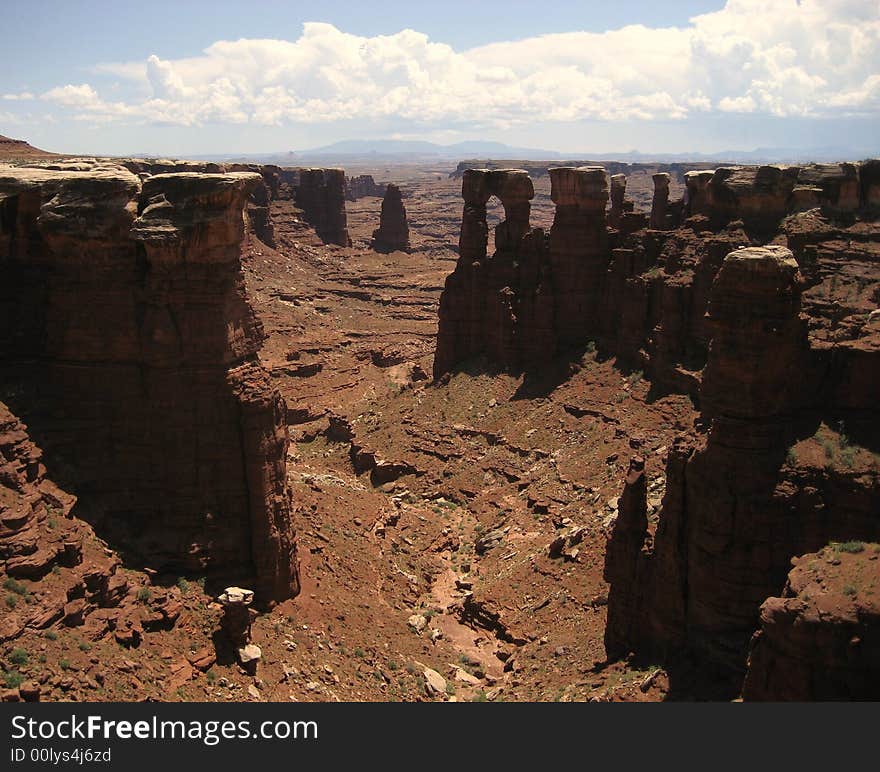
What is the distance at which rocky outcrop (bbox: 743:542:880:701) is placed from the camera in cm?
1797

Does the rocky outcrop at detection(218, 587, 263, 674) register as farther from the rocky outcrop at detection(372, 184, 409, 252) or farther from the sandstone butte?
the rocky outcrop at detection(372, 184, 409, 252)

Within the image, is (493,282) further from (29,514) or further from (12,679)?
(12,679)

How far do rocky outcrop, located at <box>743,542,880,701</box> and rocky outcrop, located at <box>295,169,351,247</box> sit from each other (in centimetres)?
10571

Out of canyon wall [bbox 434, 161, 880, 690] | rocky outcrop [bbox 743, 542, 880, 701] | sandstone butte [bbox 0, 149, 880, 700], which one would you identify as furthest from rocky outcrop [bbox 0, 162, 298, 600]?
rocky outcrop [bbox 743, 542, 880, 701]

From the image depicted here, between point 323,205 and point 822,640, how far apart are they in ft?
360

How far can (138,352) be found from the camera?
27.8 meters

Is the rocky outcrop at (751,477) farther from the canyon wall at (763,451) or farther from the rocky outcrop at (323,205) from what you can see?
the rocky outcrop at (323,205)

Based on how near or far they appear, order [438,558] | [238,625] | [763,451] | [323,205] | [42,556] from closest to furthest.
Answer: [42,556]
[763,451]
[238,625]
[438,558]
[323,205]

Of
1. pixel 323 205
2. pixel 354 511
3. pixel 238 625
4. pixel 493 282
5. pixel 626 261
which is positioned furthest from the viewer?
pixel 323 205

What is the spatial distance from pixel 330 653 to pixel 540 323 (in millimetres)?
29385

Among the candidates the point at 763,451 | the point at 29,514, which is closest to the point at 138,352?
the point at 29,514

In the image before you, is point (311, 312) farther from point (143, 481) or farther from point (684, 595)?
point (684, 595)

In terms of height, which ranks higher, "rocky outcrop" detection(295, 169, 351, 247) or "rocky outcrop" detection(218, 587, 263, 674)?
"rocky outcrop" detection(295, 169, 351, 247)

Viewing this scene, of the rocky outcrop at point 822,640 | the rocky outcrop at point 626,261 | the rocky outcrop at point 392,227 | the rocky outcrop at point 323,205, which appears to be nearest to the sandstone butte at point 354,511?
the rocky outcrop at point 822,640
